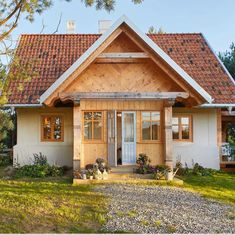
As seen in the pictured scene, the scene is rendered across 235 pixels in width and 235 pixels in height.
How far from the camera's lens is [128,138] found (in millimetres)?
15070

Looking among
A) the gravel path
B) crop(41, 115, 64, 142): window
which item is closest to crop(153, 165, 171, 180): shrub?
the gravel path

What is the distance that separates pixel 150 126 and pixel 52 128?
4.69 metres

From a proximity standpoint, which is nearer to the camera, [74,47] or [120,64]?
[120,64]

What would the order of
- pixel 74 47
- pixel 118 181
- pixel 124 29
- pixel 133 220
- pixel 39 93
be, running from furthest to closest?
pixel 74 47 → pixel 39 93 → pixel 124 29 → pixel 118 181 → pixel 133 220

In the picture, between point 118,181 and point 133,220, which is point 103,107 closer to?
point 118,181

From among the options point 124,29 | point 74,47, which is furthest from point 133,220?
point 74,47

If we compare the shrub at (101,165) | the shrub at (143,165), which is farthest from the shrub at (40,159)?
the shrub at (143,165)

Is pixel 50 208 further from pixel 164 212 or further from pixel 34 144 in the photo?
pixel 34 144

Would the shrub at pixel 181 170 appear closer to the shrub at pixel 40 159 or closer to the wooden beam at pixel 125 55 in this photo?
the wooden beam at pixel 125 55

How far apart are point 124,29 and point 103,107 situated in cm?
324

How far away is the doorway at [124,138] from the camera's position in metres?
14.6

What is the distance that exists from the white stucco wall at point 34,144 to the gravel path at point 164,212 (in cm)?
527

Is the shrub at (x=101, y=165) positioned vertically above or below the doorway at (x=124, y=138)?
below

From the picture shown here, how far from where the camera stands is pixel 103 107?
48.2 ft
